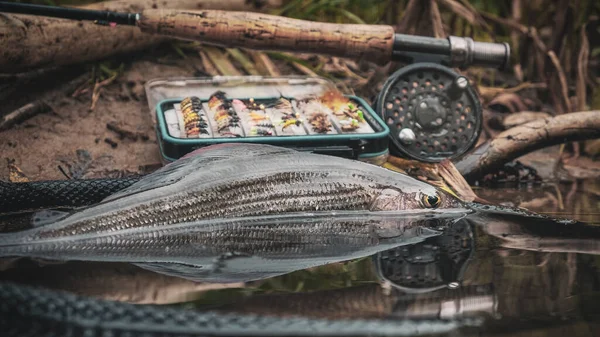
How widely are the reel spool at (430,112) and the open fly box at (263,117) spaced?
162 millimetres

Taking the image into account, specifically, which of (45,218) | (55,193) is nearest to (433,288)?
(45,218)

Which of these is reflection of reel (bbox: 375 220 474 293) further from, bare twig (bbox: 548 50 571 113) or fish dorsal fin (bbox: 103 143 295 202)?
bare twig (bbox: 548 50 571 113)

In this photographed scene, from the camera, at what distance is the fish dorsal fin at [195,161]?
2838mm

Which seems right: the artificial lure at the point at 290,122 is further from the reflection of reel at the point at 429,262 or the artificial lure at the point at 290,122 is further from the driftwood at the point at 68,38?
the driftwood at the point at 68,38

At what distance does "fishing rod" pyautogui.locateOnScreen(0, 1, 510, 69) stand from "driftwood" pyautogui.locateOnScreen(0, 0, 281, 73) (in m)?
0.48

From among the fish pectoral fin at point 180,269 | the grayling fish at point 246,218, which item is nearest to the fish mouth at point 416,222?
the grayling fish at point 246,218

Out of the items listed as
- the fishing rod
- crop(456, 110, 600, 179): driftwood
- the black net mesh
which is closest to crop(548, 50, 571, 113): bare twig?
crop(456, 110, 600, 179): driftwood

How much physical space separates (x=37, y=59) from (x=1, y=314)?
7.78 feet

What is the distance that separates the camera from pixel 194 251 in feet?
8.75

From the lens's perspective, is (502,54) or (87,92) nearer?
(502,54)

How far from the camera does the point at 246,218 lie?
2.94 meters

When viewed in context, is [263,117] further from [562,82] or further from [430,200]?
[562,82]

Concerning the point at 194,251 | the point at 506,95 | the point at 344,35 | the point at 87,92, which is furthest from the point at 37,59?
the point at 506,95

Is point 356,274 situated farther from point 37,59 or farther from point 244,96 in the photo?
point 37,59
